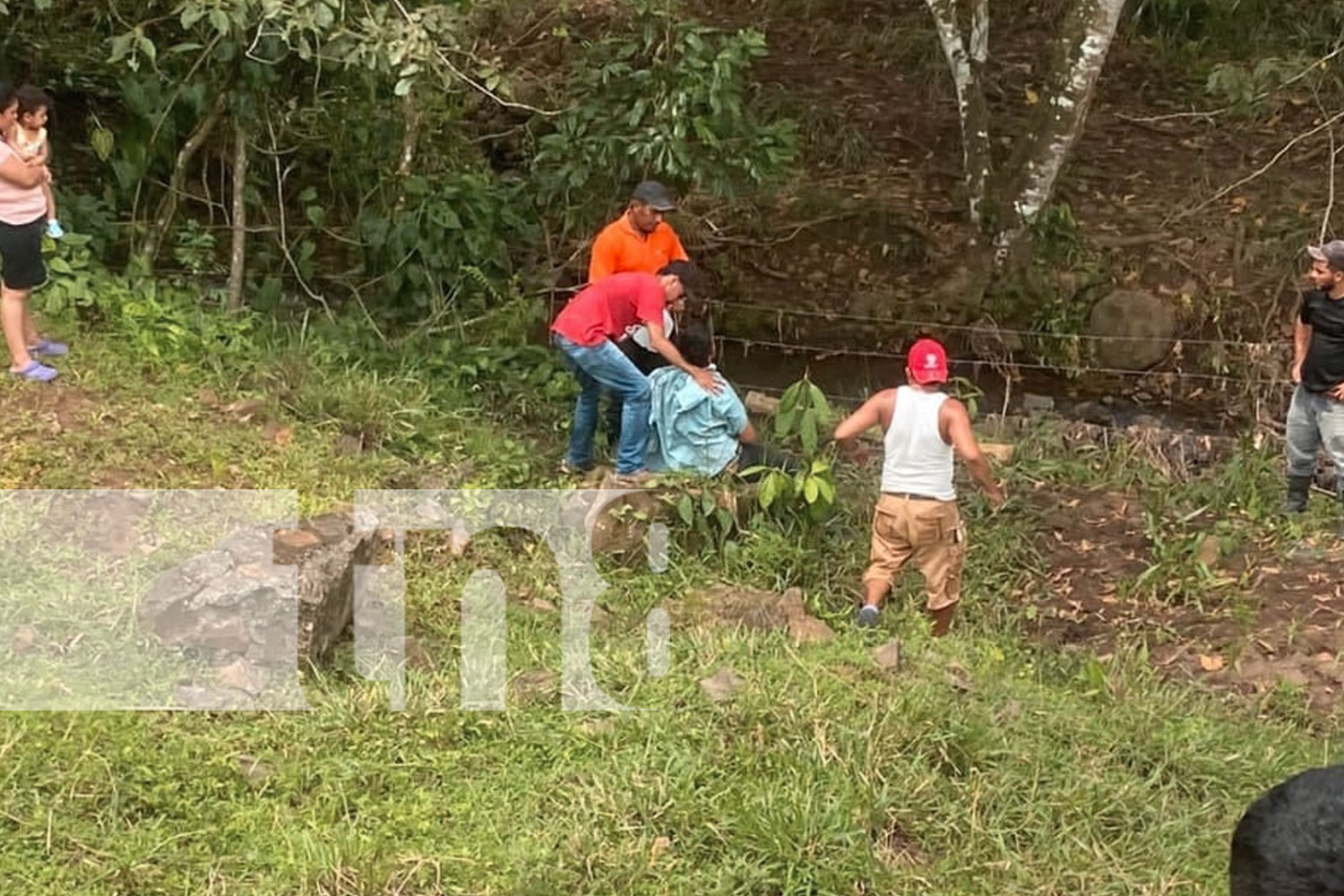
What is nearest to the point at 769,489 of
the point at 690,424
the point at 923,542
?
the point at 690,424

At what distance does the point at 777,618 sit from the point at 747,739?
105 cm

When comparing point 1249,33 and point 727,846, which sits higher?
point 1249,33

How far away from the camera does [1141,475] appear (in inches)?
281

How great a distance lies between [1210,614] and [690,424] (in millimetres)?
2213

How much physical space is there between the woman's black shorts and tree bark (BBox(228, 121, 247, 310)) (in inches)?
60.2

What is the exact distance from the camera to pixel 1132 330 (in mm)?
9438

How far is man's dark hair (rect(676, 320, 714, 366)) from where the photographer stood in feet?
20.1

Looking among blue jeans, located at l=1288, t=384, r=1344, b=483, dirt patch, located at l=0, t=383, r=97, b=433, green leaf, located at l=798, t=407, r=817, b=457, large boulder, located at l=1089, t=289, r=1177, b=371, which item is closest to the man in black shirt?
blue jeans, located at l=1288, t=384, r=1344, b=483

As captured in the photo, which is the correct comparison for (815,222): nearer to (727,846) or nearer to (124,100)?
(124,100)

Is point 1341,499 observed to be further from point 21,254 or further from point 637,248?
point 21,254

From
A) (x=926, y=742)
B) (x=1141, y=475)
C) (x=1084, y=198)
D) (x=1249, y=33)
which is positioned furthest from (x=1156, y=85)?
(x=926, y=742)

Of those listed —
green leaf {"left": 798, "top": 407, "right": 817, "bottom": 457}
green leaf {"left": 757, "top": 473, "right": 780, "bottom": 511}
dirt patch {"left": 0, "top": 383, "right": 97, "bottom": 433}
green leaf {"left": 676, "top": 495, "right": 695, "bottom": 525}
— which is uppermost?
dirt patch {"left": 0, "top": 383, "right": 97, "bottom": 433}

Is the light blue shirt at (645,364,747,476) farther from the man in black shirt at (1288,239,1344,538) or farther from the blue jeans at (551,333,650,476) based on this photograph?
the man in black shirt at (1288,239,1344,538)

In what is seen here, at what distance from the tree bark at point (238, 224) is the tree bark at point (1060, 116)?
15.9 feet
